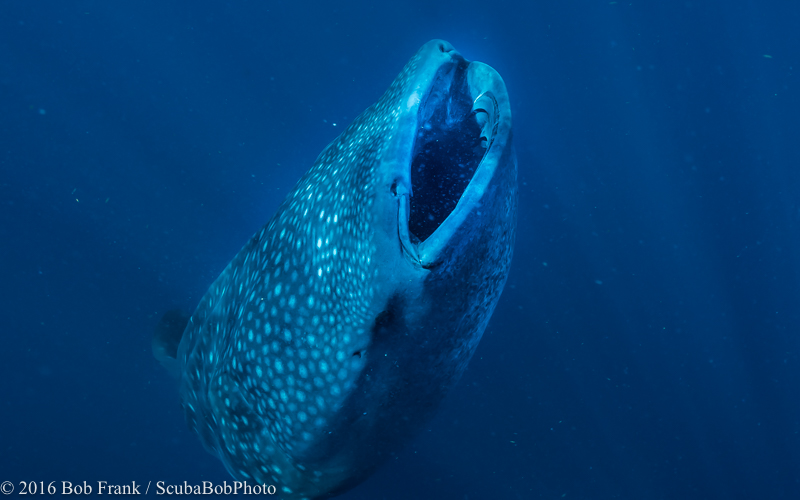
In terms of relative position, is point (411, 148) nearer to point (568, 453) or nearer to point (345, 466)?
point (345, 466)

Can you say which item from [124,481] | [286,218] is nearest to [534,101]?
[286,218]

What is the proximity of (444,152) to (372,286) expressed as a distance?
0.72m

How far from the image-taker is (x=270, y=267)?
67.5 inches

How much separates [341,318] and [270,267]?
20.0 inches

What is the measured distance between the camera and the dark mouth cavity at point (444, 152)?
1538mm

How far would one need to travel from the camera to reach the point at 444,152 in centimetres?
168
